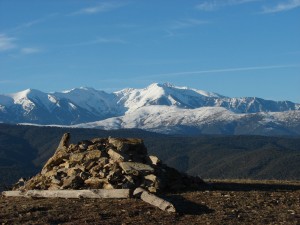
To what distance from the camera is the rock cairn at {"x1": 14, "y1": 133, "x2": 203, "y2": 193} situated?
1264 inches

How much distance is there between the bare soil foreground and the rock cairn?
1983 mm

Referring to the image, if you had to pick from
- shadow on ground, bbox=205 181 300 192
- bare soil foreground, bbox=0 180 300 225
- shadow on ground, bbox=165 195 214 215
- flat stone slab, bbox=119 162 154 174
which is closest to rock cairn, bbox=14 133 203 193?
flat stone slab, bbox=119 162 154 174

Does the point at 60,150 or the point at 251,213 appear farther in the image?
the point at 60,150

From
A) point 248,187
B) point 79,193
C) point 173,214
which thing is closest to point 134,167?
point 79,193

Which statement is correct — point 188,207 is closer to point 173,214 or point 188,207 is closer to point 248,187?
point 173,214

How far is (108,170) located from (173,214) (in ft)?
26.6

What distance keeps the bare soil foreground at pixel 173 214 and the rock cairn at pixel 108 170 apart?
198 centimetres

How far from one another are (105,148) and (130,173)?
15.8 feet

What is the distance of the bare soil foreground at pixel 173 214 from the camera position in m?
24.9

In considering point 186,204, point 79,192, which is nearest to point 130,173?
point 79,192

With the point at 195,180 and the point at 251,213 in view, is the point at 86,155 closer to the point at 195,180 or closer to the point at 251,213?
the point at 195,180

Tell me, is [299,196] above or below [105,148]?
below

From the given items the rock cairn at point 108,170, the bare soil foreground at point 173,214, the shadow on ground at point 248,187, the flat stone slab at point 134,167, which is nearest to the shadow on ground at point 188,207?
the bare soil foreground at point 173,214

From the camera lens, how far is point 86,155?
35812mm
